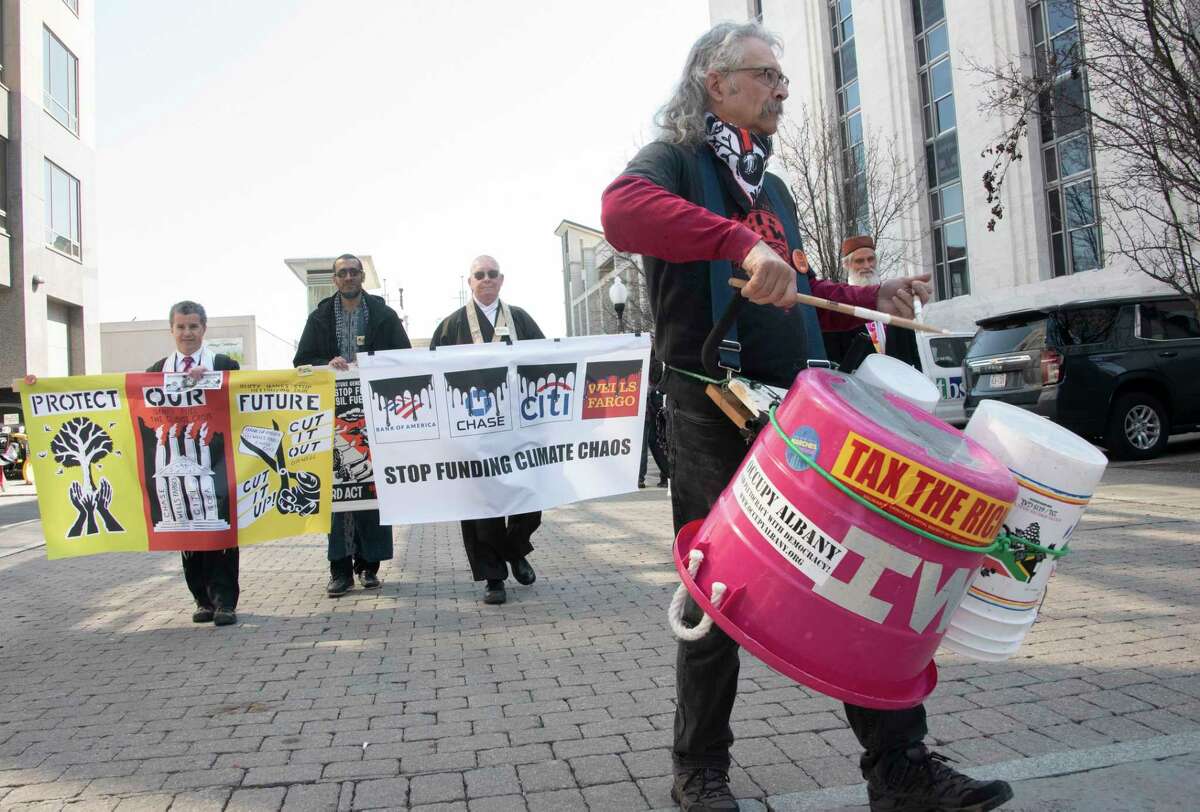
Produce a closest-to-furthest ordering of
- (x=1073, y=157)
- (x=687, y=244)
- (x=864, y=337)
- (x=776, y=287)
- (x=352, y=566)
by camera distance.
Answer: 1. (x=776, y=287)
2. (x=687, y=244)
3. (x=864, y=337)
4. (x=352, y=566)
5. (x=1073, y=157)

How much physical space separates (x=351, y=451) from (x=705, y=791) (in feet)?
13.9

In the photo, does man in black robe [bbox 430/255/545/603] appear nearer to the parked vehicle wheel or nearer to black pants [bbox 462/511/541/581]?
black pants [bbox 462/511/541/581]

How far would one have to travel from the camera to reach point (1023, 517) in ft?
6.22

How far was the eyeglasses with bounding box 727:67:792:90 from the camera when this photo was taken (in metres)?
2.52

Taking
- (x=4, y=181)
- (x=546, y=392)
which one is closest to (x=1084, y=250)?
(x=546, y=392)

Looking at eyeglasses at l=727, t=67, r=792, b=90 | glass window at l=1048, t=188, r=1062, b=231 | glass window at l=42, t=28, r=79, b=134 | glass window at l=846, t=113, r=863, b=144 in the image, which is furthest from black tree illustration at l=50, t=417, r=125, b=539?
glass window at l=846, t=113, r=863, b=144

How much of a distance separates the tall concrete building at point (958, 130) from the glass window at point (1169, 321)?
717 centimetres

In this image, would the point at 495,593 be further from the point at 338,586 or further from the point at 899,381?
the point at 899,381

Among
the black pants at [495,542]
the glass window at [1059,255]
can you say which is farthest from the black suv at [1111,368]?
the glass window at [1059,255]

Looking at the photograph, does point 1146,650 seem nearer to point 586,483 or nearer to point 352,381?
point 586,483

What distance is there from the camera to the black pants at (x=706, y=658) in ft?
7.86

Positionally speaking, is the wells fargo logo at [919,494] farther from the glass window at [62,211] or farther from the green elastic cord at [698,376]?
the glass window at [62,211]

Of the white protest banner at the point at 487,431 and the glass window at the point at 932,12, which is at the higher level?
the glass window at the point at 932,12

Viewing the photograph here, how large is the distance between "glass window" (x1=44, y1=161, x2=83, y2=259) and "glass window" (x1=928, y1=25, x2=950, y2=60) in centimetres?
2560
